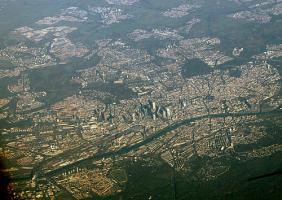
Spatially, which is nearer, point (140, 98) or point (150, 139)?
point (150, 139)

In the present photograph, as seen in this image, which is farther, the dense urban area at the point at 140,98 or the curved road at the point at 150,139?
the curved road at the point at 150,139

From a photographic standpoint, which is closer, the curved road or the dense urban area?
the dense urban area

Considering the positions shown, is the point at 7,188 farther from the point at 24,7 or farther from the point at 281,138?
the point at 24,7

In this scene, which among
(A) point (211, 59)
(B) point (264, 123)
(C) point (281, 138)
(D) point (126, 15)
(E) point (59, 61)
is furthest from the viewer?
(D) point (126, 15)

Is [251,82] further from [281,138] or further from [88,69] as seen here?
[88,69]

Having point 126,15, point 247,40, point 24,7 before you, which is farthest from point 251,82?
point 24,7

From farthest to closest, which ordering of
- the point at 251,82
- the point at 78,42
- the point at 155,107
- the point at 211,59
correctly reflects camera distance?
the point at 78,42 → the point at 211,59 → the point at 251,82 → the point at 155,107

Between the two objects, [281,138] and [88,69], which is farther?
[88,69]

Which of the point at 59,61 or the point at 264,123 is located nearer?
the point at 264,123

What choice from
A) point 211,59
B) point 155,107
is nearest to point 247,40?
point 211,59
